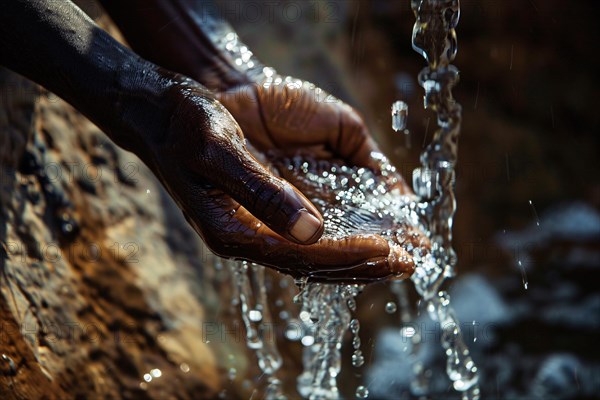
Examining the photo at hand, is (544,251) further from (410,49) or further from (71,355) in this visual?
(71,355)

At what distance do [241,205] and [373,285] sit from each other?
80.7 inches

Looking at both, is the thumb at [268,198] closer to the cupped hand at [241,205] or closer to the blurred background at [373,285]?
the cupped hand at [241,205]

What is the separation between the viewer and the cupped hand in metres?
1.46

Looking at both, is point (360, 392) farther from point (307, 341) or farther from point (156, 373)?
point (156, 373)

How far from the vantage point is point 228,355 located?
2723mm

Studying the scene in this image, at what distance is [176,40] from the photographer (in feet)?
7.93

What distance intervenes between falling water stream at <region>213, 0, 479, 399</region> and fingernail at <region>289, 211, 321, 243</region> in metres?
0.22

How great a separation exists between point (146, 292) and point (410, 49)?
253cm

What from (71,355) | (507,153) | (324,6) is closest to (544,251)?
(507,153)

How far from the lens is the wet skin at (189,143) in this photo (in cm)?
149

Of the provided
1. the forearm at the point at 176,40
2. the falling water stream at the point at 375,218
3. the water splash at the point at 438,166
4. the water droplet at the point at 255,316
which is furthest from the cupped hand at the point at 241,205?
the water droplet at the point at 255,316

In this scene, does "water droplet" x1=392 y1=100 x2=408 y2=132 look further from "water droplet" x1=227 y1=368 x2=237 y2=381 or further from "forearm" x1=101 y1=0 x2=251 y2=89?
"water droplet" x1=227 y1=368 x2=237 y2=381

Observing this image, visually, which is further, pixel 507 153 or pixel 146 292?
pixel 507 153

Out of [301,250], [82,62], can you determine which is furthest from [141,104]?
[301,250]
